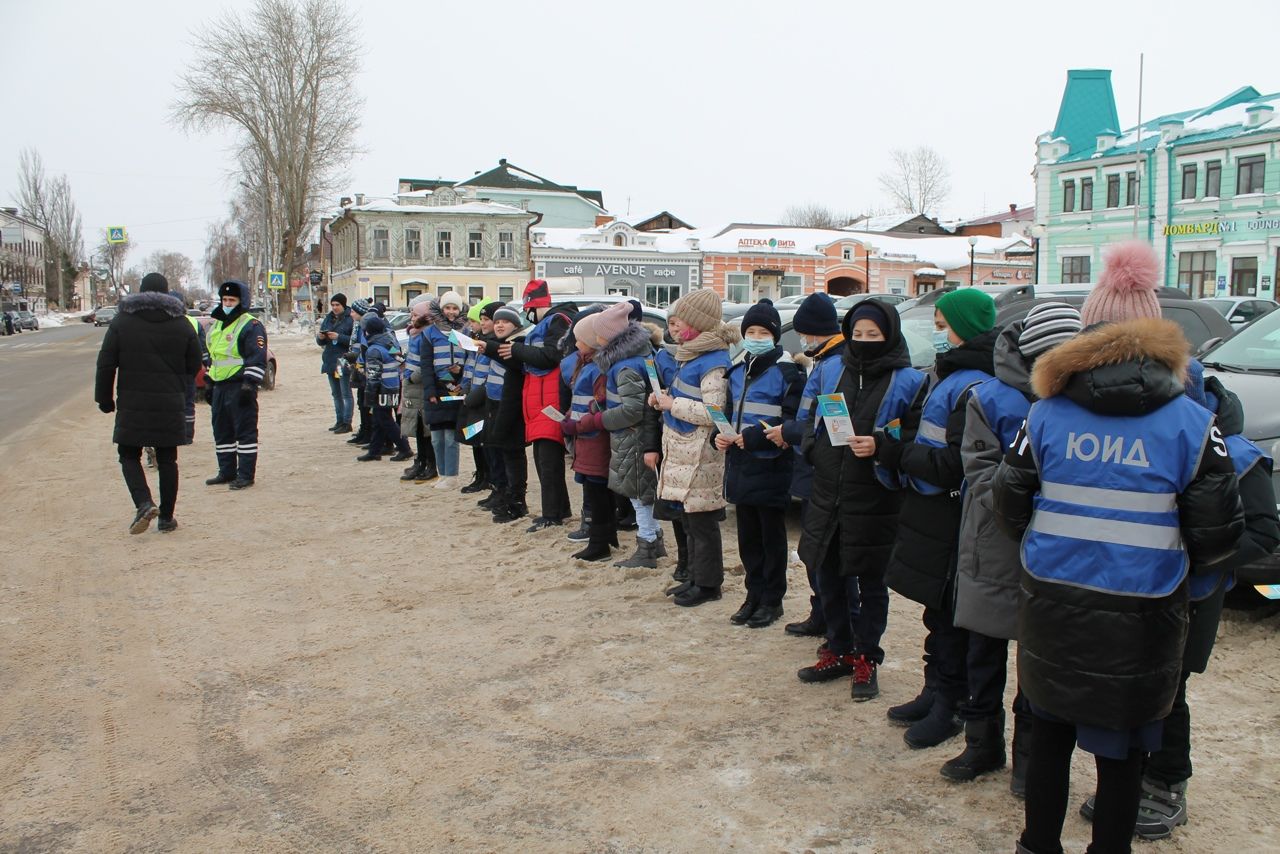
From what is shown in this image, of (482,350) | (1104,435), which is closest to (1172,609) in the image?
(1104,435)

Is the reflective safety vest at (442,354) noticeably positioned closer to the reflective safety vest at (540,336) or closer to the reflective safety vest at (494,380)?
the reflective safety vest at (494,380)

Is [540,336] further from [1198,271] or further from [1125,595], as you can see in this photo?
[1198,271]

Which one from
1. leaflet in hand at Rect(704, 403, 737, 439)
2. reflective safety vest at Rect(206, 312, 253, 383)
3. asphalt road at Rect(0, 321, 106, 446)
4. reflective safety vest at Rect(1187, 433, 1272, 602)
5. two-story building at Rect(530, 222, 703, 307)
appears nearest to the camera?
reflective safety vest at Rect(1187, 433, 1272, 602)

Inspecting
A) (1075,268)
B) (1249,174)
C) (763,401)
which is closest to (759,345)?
(763,401)

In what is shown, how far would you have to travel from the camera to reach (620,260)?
4969 cm

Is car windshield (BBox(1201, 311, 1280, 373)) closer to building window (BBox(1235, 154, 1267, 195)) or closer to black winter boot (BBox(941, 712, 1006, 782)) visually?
black winter boot (BBox(941, 712, 1006, 782))

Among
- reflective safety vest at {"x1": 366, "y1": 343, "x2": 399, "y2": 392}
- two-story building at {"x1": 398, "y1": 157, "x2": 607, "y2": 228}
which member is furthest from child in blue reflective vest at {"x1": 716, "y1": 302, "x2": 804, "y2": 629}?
two-story building at {"x1": 398, "y1": 157, "x2": 607, "y2": 228}

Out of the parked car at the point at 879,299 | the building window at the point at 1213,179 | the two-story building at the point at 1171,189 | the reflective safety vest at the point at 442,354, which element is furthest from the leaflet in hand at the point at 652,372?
the building window at the point at 1213,179

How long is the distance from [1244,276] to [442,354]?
3820 cm

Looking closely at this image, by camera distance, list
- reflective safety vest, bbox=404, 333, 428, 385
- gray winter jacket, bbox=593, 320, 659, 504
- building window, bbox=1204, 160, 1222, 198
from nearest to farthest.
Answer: gray winter jacket, bbox=593, 320, 659, 504
reflective safety vest, bbox=404, 333, 428, 385
building window, bbox=1204, 160, 1222, 198

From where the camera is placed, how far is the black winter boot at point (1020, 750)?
3670mm

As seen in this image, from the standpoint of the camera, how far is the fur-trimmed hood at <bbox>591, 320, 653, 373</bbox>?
272 inches

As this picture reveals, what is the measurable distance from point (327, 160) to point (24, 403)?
32724 millimetres

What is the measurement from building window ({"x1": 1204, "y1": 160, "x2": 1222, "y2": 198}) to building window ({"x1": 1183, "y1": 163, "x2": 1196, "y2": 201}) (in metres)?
0.51
